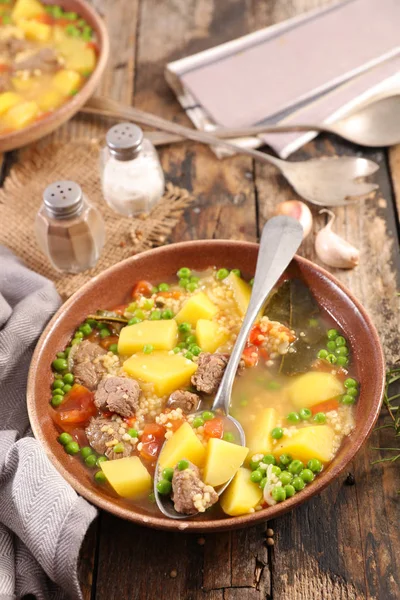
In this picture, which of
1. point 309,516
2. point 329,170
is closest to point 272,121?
point 329,170

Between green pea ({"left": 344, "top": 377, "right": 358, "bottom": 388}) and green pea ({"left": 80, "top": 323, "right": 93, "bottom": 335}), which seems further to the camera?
green pea ({"left": 80, "top": 323, "right": 93, "bottom": 335})

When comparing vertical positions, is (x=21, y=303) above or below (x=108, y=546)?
above

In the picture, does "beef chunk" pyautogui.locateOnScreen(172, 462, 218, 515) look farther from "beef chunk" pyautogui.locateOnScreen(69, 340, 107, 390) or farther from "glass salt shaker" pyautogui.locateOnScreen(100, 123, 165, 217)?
"glass salt shaker" pyautogui.locateOnScreen(100, 123, 165, 217)

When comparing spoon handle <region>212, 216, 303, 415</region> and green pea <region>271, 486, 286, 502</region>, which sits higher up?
spoon handle <region>212, 216, 303, 415</region>

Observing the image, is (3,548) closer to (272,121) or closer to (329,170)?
(329,170)

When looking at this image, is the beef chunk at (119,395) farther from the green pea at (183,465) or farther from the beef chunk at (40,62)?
the beef chunk at (40,62)

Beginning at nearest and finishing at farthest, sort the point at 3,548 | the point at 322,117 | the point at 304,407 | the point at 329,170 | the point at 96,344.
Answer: the point at 3,548 → the point at 304,407 → the point at 96,344 → the point at 329,170 → the point at 322,117

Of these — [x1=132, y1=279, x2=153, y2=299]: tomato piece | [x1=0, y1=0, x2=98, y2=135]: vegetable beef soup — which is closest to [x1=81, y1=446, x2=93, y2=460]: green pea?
[x1=132, y1=279, x2=153, y2=299]: tomato piece
